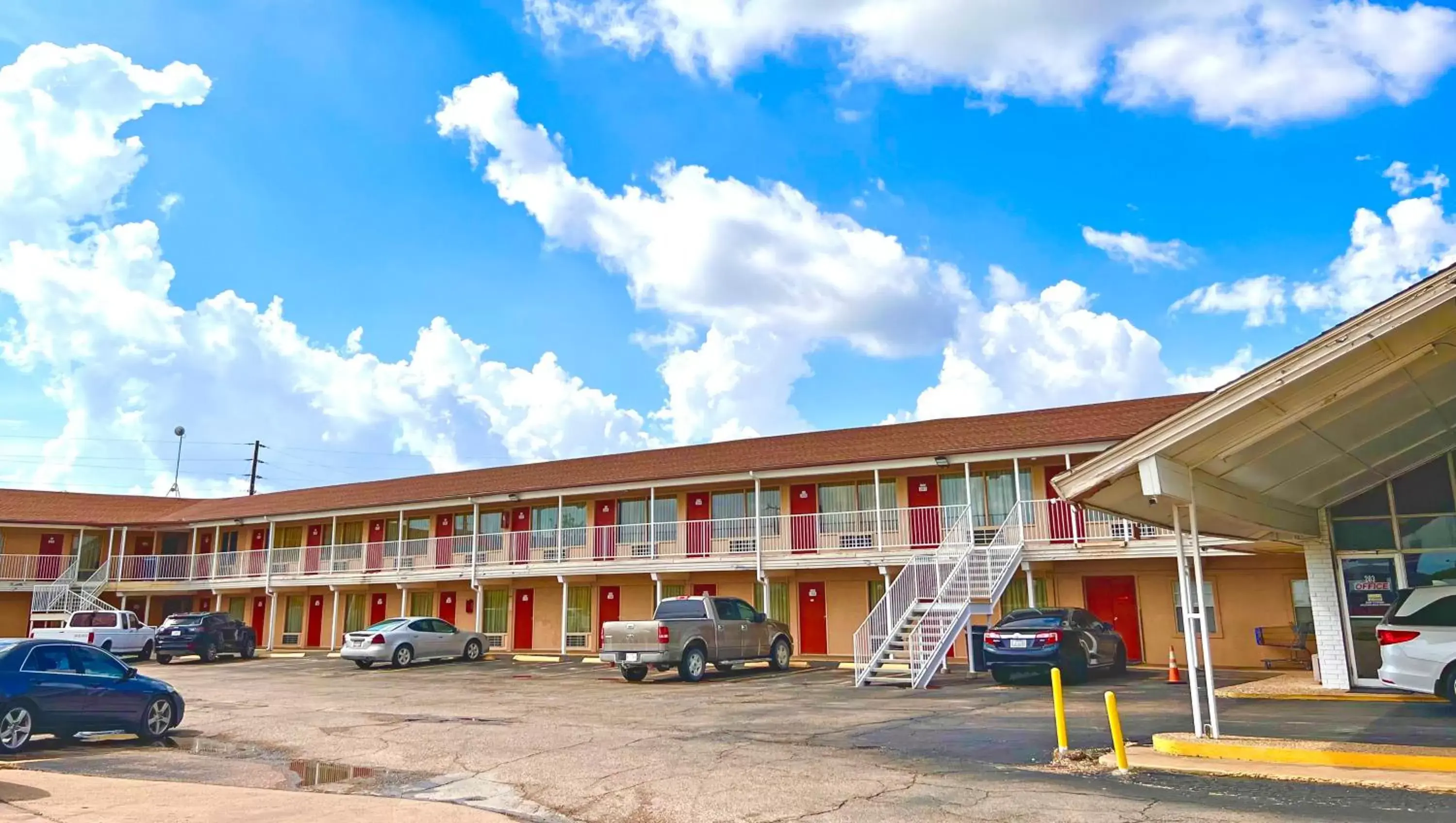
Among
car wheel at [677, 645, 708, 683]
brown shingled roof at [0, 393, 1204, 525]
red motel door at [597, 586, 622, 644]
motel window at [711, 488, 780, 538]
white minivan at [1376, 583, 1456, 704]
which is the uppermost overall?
brown shingled roof at [0, 393, 1204, 525]

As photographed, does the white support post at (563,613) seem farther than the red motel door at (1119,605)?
Yes

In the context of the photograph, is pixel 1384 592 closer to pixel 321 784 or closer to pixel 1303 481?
pixel 1303 481

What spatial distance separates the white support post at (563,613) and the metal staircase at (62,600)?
1693 centimetres

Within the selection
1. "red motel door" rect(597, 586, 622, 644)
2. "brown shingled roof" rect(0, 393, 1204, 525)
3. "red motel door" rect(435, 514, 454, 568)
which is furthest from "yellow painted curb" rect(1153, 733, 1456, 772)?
"red motel door" rect(435, 514, 454, 568)

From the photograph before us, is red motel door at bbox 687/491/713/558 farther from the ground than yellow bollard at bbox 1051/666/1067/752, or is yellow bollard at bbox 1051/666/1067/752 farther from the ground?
red motel door at bbox 687/491/713/558

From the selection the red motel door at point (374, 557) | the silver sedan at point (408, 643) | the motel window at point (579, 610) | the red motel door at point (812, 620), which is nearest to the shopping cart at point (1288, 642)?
the red motel door at point (812, 620)

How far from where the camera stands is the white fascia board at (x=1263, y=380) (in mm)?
8094

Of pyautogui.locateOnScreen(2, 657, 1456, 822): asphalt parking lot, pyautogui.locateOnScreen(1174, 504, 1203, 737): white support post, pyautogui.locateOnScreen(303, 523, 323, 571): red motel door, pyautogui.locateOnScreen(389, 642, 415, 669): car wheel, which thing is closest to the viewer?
pyautogui.locateOnScreen(2, 657, 1456, 822): asphalt parking lot

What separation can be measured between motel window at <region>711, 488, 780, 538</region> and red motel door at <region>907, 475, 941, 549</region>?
11.8 ft

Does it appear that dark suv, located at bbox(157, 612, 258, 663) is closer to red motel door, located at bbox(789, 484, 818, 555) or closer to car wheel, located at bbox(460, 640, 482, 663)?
car wheel, located at bbox(460, 640, 482, 663)

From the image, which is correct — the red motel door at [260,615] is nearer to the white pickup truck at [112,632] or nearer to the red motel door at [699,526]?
the white pickup truck at [112,632]

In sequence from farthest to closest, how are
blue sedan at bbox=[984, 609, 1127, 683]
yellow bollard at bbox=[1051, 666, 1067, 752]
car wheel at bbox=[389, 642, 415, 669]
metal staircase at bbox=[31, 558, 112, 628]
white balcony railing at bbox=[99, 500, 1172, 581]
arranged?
metal staircase at bbox=[31, 558, 112, 628] → car wheel at bbox=[389, 642, 415, 669] → white balcony railing at bbox=[99, 500, 1172, 581] → blue sedan at bbox=[984, 609, 1127, 683] → yellow bollard at bbox=[1051, 666, 1067, 752]

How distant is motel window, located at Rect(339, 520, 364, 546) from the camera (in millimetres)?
35344

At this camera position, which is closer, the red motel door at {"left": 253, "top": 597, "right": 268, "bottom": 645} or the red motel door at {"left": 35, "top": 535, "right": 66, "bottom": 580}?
the red motel door at {"left": 35, "top": 535, "right": 66, "bottom": 580}
